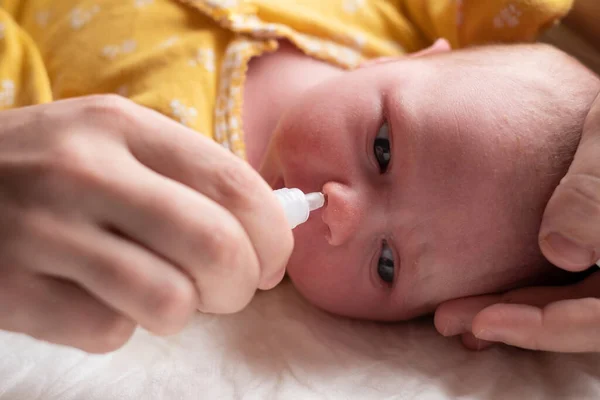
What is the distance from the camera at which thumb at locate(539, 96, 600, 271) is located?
72 centimetres

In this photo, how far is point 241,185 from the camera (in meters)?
0.52

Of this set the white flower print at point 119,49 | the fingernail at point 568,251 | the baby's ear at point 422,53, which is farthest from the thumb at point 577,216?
the white flower print at point 119,49

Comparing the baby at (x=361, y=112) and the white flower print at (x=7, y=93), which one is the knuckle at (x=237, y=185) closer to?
the baby at (x=361, y=112)

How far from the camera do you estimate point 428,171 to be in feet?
2.82

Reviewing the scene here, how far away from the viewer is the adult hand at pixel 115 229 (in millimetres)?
474

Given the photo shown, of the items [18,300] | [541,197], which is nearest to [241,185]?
[18,300]

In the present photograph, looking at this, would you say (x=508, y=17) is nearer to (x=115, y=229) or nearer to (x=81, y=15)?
(x=81, y=15)

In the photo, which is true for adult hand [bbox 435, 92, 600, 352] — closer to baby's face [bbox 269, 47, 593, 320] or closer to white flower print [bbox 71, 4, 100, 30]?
baby's face [bbox 269, 47, 593, 320]

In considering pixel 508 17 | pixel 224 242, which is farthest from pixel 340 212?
pixel 508 17

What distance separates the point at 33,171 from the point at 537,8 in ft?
3.40

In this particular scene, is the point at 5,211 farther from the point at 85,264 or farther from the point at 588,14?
the point at 588,14

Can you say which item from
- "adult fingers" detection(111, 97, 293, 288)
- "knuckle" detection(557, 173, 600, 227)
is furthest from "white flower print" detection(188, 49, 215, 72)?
"knuckle" detection(557, 173, 600, 227)

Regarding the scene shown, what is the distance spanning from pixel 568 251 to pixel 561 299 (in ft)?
0.47

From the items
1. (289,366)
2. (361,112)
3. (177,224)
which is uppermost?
(177,224)
